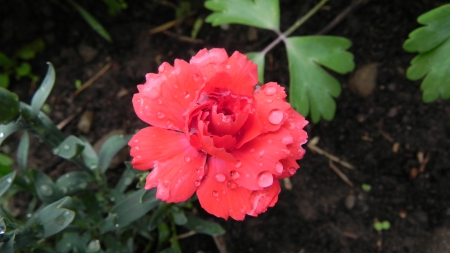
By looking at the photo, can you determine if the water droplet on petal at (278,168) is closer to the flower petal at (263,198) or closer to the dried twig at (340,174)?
the flower petal at (263,198)

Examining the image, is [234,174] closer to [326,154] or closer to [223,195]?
[223,195]

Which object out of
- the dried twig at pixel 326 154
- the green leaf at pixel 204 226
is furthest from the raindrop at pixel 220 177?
the dried twig at pixel 326 154

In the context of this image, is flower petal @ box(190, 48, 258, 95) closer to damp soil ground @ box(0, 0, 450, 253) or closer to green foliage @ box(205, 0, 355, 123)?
green foliage @ box(205, 0, 355, 123)

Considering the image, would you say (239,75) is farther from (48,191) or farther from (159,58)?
(159,58)

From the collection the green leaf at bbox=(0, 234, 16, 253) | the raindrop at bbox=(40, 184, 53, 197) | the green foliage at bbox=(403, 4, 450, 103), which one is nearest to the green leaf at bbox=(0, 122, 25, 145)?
the raindrop at bbox=(40, 184, 53, 197)

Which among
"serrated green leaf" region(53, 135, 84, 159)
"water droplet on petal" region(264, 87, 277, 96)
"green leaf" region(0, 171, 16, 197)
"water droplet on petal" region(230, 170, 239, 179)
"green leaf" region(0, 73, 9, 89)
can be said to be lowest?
"green leaf" region(0, 73, 9, 89)

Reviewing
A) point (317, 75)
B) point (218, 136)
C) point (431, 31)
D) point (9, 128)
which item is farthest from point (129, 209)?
point (431, 31)
